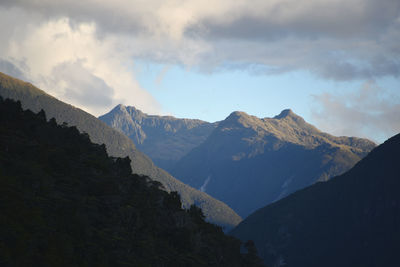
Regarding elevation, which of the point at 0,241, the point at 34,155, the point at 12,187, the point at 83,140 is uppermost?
the point at 83,140

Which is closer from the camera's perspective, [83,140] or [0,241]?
[0,241]

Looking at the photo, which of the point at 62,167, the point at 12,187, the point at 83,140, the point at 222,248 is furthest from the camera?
the point at 83,140

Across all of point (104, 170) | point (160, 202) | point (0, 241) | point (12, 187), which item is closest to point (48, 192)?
point (12, 187)

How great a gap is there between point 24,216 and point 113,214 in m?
29.2

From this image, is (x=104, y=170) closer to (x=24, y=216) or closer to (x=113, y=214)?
(x=113, y=214)

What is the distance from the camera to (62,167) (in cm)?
11788

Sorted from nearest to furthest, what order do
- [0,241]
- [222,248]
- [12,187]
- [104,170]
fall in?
[0,241] → [12,187] → [104,170] → [222,248]

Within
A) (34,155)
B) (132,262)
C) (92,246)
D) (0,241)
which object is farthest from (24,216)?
(34,155)

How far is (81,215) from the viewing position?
97.9 metres

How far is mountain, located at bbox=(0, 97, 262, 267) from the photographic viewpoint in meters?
82.0

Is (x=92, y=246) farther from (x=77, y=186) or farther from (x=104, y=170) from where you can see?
(x=104, y=170)

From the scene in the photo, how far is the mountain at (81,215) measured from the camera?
82.0 m

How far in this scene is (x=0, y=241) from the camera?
7488 cm

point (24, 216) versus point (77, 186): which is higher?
point (77, 186)
